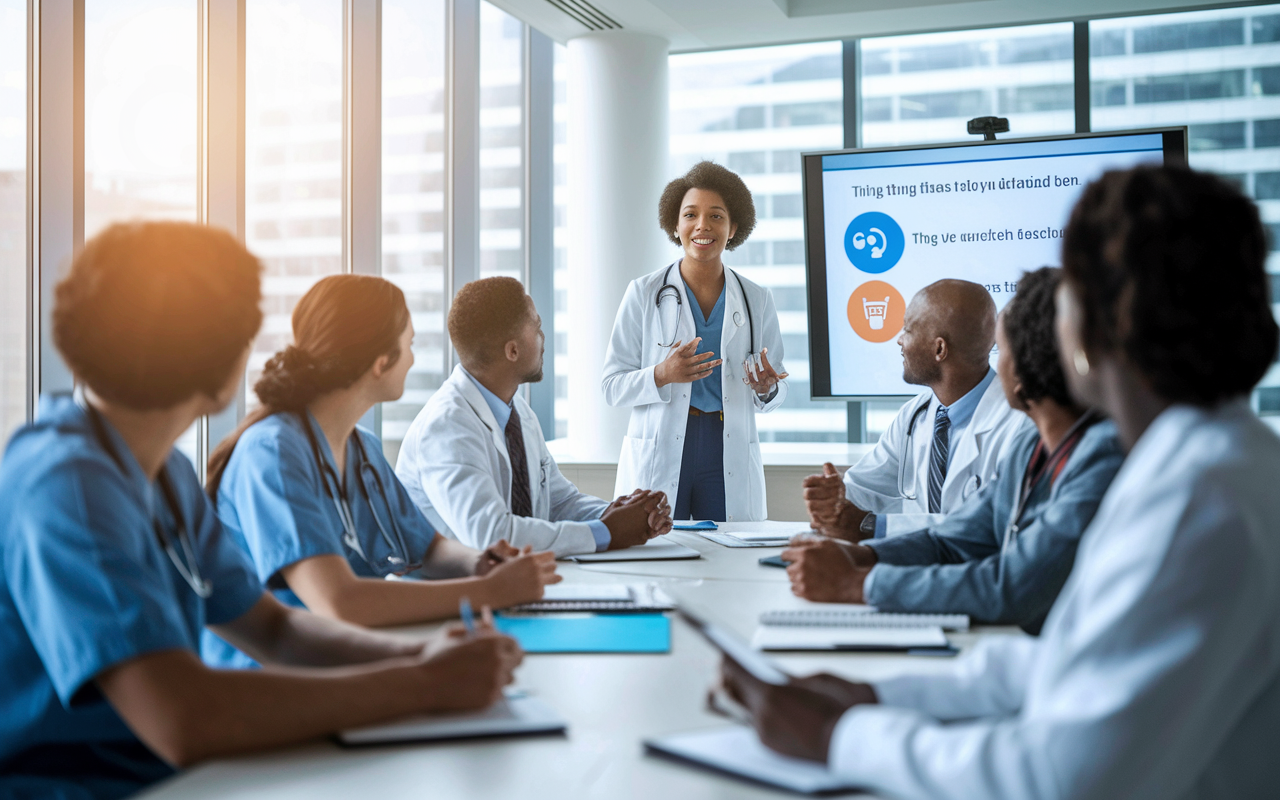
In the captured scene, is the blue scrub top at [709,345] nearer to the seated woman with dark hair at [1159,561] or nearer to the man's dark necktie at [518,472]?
the man's dark necktie at [518,472]

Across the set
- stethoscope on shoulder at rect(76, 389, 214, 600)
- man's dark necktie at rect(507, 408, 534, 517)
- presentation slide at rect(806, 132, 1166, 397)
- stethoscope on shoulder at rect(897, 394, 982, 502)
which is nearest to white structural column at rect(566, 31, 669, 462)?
presentation slide at rect(806, 132, 1166, 397)

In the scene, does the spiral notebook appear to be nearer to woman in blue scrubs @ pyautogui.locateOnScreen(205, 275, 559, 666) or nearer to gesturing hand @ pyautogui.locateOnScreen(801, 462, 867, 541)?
woman in blue scrubs @ pyautogui.locateOnScreen(205, 275, 559, 666)

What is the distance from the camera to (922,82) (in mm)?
5109

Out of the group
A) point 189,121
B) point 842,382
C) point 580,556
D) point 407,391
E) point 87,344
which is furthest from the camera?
point 842,382

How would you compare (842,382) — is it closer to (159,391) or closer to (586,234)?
(586,234)

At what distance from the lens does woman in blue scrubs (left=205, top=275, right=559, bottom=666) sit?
1.64 m

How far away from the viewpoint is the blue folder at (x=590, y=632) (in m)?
1.51

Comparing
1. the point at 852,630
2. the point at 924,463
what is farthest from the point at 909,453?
the point at 852,630

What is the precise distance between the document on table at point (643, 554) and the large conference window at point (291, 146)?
140cm

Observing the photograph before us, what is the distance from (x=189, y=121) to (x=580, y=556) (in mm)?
1869

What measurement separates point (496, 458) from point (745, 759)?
5.26 feet

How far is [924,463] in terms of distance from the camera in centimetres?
288

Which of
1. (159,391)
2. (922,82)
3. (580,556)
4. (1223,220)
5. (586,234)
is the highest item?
(922,82)

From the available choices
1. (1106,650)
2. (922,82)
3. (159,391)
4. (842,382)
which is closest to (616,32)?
(922,82)
